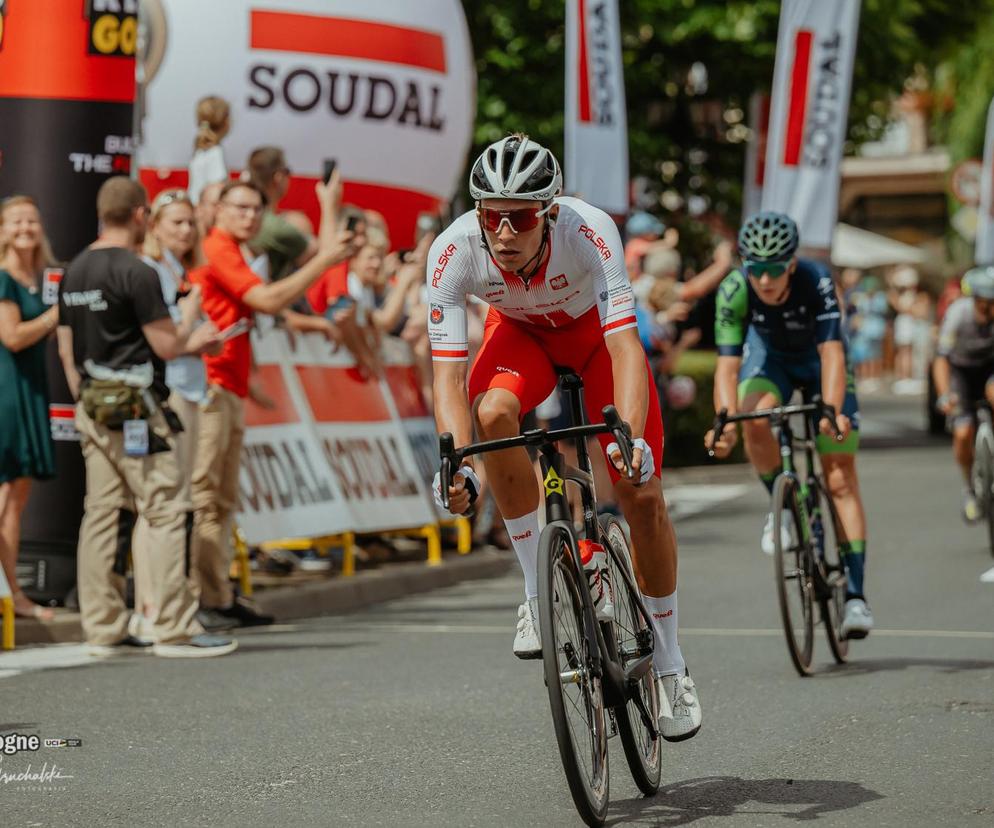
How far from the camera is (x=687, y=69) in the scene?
90.1ft

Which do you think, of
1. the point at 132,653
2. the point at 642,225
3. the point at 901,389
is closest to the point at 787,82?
the point at 642,225

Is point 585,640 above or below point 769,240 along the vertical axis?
below

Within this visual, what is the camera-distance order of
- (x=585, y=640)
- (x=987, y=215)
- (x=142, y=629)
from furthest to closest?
(x=987, y=215)
(x=142, y=629)
(x=585, y=640)

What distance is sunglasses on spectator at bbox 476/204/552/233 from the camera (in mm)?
5988

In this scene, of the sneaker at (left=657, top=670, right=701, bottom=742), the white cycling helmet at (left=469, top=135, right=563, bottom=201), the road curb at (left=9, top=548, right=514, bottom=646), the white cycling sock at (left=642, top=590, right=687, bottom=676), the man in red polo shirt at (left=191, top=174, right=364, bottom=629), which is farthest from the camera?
the man in red polo shirt at (left=191, top=174, right=364, bottom=629)

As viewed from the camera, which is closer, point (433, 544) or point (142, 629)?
point (142, 629)

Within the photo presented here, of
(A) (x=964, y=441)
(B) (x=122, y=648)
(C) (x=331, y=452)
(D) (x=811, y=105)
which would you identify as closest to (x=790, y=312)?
(B) (x=122, y=648)

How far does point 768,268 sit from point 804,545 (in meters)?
1.29

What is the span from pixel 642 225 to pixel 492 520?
11.9 feet

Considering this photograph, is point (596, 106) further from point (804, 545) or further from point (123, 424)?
point (804, 545)

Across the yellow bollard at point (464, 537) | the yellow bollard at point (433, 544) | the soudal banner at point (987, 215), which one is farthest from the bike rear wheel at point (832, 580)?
the soudal banner at point (987, 215)

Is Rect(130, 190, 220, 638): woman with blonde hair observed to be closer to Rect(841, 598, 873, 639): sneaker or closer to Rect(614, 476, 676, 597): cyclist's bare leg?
Rect(841, 598, 873, 639): sneaker

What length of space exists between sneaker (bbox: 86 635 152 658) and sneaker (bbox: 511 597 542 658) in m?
4.12

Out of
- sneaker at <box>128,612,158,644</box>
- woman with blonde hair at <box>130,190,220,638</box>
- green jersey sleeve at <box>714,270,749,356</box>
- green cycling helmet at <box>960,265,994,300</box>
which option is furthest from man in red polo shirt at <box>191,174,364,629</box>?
green cycling helmet at <box>960,265,994,300</box>
